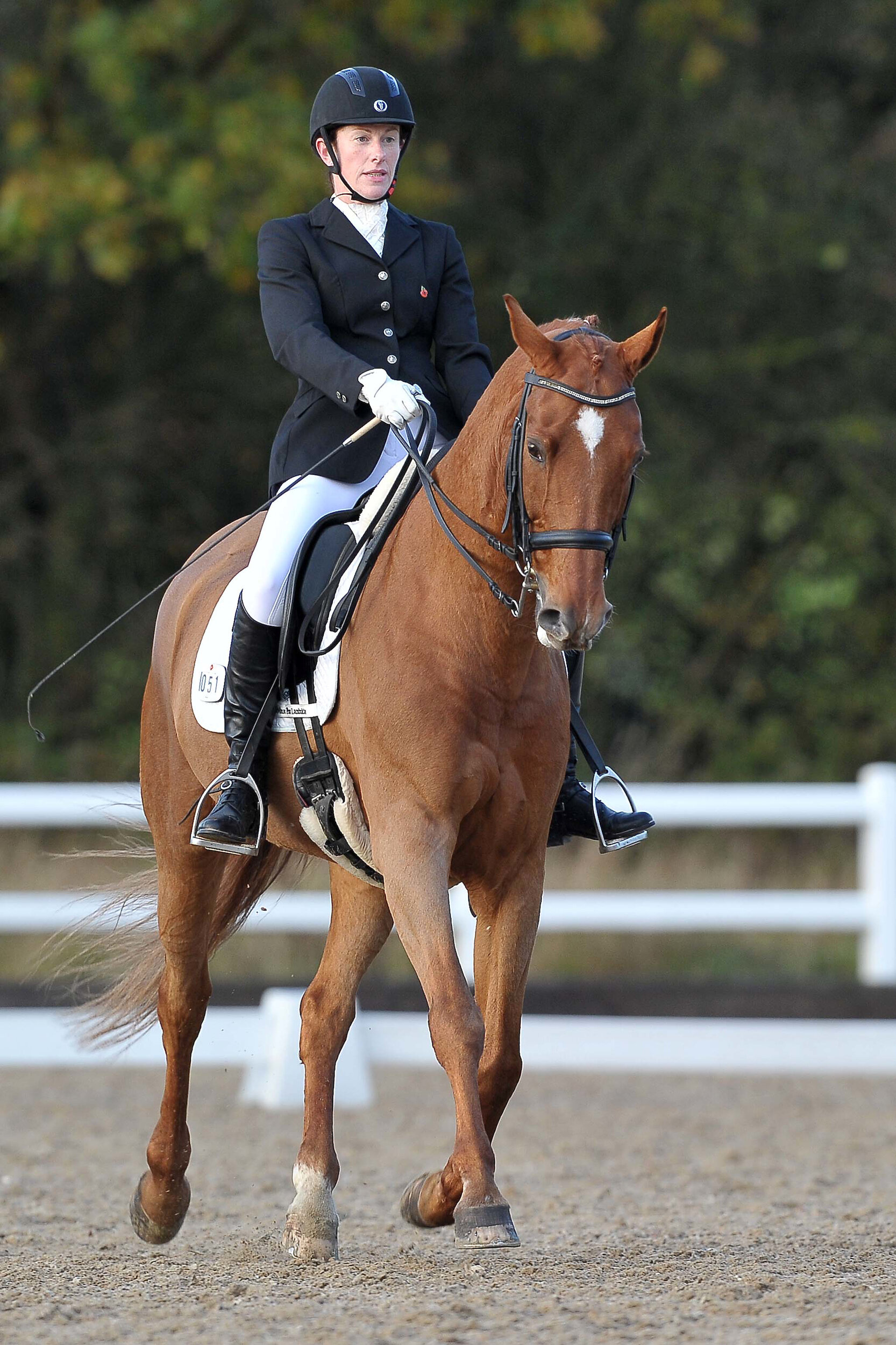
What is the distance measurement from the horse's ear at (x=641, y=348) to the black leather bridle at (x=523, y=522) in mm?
84

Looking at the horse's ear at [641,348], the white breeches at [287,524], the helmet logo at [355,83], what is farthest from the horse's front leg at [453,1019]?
the helmet logo at [355,83]

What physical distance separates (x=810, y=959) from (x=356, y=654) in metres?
8.01

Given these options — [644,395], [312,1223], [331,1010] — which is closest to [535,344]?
[331,1010]

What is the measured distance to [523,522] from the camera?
162 inches

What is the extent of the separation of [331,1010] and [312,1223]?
0.64 metres

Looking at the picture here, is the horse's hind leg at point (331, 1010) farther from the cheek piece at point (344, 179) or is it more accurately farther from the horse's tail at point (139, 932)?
the cheek piece at point (344, 179)

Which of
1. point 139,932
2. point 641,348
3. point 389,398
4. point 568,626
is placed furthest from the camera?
point 139,932

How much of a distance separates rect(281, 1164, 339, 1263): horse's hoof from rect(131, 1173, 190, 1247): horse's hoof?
656mm

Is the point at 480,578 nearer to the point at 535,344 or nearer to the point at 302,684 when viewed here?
the point at 535,344

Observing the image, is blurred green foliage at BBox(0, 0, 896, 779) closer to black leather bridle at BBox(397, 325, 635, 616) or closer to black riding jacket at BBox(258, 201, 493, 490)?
black riding jacket at BBox(258, 201, 493, 490)

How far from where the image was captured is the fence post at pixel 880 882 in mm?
9594

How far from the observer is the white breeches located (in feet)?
16.2

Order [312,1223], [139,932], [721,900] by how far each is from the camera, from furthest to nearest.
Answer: [721,900]
[139,932]
[312,1223]

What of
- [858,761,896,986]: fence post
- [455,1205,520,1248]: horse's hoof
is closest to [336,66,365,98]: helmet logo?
[455,1205,520,1248]: horse's hoof
